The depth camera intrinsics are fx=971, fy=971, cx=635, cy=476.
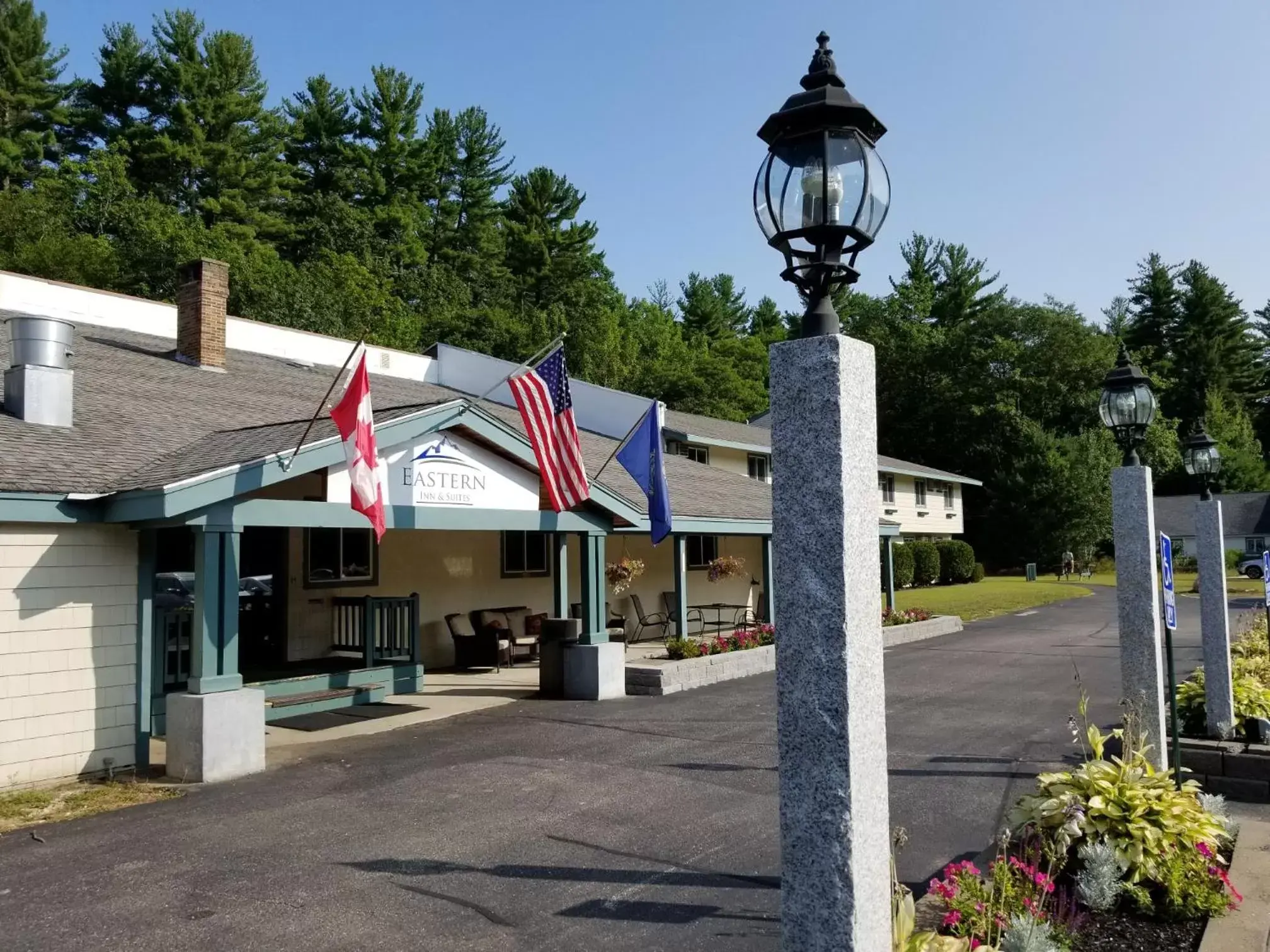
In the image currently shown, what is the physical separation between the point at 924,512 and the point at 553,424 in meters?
39.1

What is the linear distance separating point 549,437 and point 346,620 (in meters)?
5.67

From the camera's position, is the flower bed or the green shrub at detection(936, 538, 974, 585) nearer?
the flower bed

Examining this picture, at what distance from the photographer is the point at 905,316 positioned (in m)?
67.3

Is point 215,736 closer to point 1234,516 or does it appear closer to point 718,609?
point 718,609

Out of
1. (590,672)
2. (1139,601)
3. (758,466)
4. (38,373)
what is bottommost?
(590,672)

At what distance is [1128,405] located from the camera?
7.55 m

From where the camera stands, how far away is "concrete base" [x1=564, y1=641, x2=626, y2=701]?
13523 millimetres

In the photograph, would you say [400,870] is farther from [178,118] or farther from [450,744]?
[178,118]

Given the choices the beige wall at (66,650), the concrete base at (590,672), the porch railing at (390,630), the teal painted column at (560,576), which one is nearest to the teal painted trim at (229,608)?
the beige wall at (66,650)

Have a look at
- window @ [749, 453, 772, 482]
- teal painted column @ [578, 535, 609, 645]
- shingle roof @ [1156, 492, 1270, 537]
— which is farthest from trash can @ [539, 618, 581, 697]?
shingle roof @ [1156, 492, 1270, 537]

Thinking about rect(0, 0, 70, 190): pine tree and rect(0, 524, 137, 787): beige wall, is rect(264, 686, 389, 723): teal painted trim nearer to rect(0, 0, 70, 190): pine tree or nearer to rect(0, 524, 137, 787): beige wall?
rect(0, 524, 137, 787): beige wall

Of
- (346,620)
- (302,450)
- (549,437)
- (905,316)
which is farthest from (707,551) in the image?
(905,316)

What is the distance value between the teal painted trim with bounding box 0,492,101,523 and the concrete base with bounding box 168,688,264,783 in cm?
193

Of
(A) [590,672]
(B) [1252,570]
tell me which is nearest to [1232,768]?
(A) [590,672]
